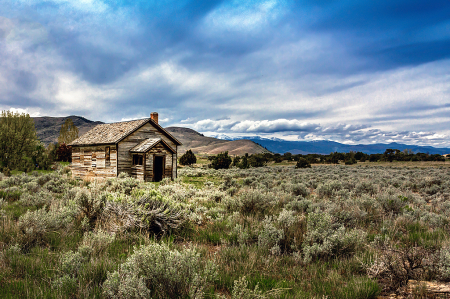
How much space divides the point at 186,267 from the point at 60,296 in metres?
1.36

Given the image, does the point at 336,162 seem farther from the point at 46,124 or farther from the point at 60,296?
the point at 46,124

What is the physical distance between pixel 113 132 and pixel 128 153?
124 inches

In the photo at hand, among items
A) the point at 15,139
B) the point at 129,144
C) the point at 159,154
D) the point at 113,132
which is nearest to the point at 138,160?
the point at 129,144

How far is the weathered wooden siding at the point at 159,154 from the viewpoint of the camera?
1919cm

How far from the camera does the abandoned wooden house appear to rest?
19250mm

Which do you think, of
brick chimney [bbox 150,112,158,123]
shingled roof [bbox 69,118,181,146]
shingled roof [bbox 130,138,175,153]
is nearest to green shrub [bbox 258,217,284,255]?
shingled roof [bbox 130,138,175,153]

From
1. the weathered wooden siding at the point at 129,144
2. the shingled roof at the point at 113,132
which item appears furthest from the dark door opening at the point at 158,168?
the shingled roof at the point at 113,132

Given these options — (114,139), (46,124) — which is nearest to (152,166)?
(114,139)

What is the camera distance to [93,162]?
21062 millimetres

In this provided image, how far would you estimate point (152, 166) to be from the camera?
63.9ft

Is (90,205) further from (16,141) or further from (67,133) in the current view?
(67,133)

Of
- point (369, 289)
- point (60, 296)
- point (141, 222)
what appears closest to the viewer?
point (60, 296)

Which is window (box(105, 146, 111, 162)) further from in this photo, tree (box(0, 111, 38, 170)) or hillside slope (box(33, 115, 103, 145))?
hillside slope (box(33, 115, 103, 145))

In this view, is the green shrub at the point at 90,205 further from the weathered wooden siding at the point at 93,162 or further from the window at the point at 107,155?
the window at the point at 107,155
